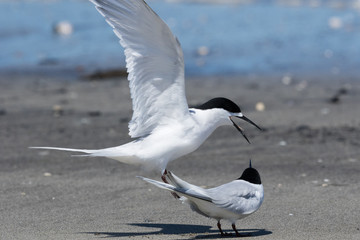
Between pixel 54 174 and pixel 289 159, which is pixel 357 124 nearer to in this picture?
pixel 289 159

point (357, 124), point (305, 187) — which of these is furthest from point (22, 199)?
point (357, 124)

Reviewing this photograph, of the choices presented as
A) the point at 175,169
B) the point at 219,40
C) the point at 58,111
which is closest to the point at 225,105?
the point at 175,169

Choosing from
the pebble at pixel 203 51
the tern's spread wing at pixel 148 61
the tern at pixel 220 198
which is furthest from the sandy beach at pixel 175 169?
the pebble at pixel 203 51

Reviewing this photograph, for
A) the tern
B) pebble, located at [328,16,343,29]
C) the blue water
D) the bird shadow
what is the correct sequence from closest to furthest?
1. the tern
2. the bird shadow
3. the blue water
4. pebble, located at [328,16,343,29]

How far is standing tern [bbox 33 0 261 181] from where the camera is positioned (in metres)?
4.18

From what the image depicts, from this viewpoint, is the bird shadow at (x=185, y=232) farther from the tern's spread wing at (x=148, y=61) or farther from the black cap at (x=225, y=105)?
the black cap at (x=225, y=105)

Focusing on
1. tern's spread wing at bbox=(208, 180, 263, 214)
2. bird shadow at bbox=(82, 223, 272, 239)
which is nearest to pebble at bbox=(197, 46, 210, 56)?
bird shadow at bbox=(82, 223, 272, 239)

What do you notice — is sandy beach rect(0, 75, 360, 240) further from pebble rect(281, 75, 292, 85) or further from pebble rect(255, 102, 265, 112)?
pebble rect(281, 75, 292, 85)

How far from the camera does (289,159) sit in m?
5.97

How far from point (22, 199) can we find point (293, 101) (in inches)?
182

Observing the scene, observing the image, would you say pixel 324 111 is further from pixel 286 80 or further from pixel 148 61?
pixel 148 61

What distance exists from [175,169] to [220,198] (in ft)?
6.24

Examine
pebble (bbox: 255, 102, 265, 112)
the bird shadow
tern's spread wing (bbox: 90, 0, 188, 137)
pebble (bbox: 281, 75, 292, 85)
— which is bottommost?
pebble (bbox: 281, 75, 292, 85)

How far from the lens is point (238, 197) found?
3.90 m
